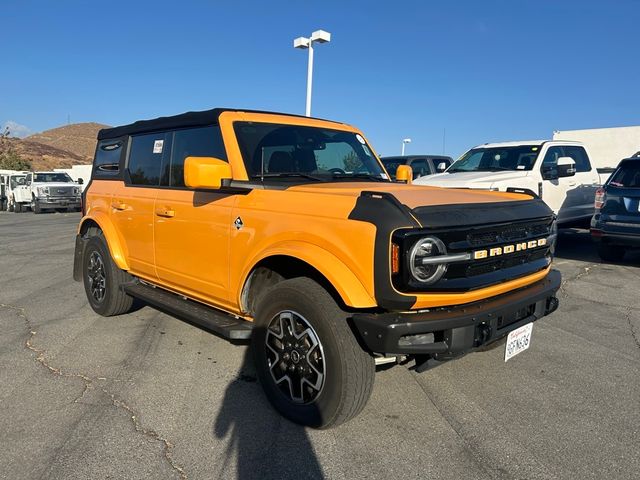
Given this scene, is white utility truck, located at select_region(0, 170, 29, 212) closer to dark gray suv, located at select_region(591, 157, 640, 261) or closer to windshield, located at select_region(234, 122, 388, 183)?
windshield, located at select_region(234, 122, 388, 183)

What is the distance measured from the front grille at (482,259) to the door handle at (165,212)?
7.50 ft

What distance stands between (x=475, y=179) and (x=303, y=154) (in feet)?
17.0

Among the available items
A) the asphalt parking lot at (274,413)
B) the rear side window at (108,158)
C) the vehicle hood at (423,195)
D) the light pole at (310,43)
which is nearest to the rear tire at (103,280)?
the asphalt parking lot at (274,413)

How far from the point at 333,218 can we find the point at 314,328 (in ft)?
2.15

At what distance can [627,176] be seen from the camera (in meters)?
7.77

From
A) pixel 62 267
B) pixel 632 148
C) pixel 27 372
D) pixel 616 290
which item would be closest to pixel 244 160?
pixel 27 372

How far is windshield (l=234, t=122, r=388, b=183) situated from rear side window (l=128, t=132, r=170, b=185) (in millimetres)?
1082

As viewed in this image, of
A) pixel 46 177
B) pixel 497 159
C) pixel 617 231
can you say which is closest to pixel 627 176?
pixel 617 231

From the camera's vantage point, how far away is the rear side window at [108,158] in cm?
534

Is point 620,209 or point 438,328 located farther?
point 620,209

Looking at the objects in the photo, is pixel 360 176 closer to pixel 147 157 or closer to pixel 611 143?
pixel 147 157

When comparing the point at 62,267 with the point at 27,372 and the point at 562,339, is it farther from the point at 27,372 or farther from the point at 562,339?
the point at 562,339

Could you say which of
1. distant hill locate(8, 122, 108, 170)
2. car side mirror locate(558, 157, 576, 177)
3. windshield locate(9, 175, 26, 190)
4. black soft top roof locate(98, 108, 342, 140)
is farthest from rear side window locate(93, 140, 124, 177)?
distant hill locate(8, 122, 108, 170)

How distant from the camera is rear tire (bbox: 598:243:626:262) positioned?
8.69 meters
